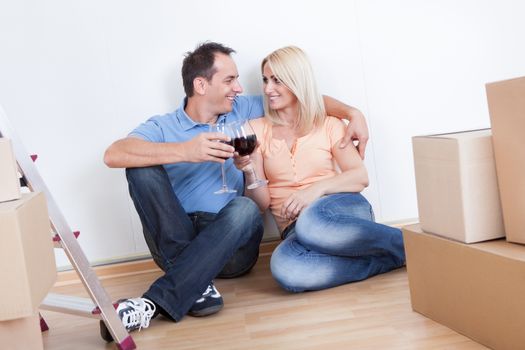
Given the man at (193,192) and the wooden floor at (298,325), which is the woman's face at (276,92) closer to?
the man at (193,192)

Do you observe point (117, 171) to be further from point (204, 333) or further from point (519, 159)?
point (519, 159)

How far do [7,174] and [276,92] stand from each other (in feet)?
4.12

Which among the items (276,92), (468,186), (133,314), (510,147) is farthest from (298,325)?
(276,92)

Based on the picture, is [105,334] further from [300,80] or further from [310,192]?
[300,80]

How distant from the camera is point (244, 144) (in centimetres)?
194

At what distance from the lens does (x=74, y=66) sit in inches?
107

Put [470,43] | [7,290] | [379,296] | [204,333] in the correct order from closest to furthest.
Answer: [7,290], [204,333], [379,296], [470,43]

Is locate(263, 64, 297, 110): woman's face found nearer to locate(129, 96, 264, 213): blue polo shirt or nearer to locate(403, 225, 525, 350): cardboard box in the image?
locate(129, 96, 264, 213): blue polo shirt

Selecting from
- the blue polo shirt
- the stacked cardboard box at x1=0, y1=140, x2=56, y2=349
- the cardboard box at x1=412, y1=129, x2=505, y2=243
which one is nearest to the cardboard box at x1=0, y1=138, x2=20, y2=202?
the stacked cardboard box at x1=0, y1=140, x2=56, y2=349

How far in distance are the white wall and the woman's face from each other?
0.33 m

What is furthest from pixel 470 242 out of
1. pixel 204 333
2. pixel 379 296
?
pixel 204 333

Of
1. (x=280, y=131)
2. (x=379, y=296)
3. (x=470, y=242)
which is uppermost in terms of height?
(x=280, y=131)

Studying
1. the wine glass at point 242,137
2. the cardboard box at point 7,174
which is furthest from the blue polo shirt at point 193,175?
the cardboard box at point 7,174

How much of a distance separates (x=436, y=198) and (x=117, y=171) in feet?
4.93
